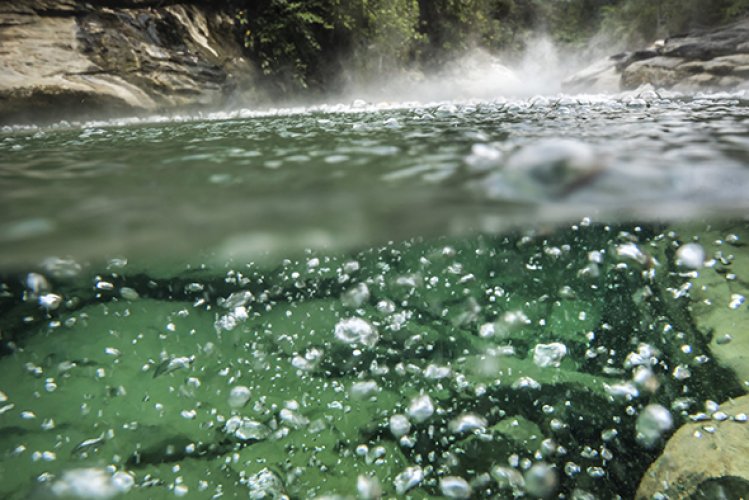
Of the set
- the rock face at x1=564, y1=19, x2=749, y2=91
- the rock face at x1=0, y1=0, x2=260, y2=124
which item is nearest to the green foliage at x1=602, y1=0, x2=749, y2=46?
the rock face at x1=564, y1=19, x2=749, y2=91

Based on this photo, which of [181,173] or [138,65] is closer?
[181,173]

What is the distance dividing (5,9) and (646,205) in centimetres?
977

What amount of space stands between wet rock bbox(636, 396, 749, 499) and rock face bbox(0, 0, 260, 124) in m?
8.85

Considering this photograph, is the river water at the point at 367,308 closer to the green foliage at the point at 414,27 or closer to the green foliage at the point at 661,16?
the green foliage at the point at 414,27

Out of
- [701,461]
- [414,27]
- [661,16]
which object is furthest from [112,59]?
[661,16]

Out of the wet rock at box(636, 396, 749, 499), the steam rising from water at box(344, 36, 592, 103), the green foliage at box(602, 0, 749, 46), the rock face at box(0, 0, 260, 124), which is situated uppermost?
the green foliage at box(602, 0, 749, 46)

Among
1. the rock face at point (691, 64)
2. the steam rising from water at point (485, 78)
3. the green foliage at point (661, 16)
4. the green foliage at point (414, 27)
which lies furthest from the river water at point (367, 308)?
the green foliage at point (661, 16)

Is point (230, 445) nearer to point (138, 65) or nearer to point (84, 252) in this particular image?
point (84, 252)

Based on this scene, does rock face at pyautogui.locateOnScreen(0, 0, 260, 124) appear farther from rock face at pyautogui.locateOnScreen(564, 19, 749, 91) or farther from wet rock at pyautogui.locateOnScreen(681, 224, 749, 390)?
rock face at pyautogui.locateOnScreen(564, 19, 749, 91)

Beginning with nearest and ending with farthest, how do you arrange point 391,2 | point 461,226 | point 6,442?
point 6,442, point 461,226, point 391,2

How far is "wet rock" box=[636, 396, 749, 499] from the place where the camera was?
2.36 meters

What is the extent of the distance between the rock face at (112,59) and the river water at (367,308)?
404 centimetres

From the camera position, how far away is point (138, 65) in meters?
8.76

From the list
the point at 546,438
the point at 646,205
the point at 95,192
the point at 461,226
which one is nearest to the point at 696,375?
the point at 546,438
